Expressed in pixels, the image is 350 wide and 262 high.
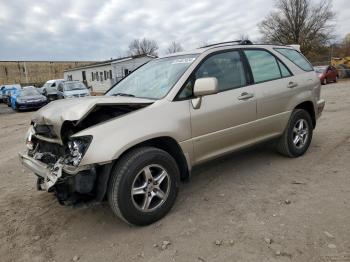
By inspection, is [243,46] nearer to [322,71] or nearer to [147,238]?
[147,238]

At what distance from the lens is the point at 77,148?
119 inches

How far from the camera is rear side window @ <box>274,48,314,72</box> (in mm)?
5062

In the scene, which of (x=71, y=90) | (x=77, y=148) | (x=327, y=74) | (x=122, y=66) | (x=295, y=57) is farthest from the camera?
(x=122, y=66)

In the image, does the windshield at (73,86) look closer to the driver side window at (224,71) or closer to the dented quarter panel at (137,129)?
the driver side window at (224,71)

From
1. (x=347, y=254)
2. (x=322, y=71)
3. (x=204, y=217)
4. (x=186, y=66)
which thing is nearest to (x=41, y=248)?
(x=204, y=217)

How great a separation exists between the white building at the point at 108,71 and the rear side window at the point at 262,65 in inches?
1077

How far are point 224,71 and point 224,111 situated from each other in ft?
1.90

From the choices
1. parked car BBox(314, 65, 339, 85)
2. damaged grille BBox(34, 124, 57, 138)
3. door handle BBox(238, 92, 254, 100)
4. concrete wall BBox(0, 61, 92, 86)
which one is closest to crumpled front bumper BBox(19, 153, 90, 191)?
damaged grille BBox(34, 124, 57, 138)

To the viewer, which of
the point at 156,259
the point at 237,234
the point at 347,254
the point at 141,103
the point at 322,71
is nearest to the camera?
the point at 347,254

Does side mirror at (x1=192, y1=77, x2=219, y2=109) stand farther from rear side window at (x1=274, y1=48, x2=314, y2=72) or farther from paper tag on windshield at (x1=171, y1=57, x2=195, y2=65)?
rear side window at (x1=274, y1=48, x2=314, y2=72)

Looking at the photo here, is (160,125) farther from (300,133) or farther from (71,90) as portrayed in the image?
(71,90)

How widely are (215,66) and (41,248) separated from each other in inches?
112

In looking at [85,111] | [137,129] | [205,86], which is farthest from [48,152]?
[205,86]

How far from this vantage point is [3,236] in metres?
3.41
